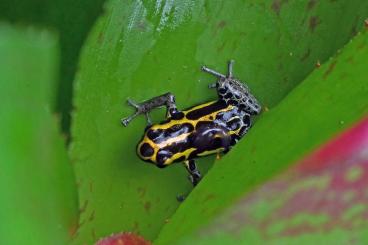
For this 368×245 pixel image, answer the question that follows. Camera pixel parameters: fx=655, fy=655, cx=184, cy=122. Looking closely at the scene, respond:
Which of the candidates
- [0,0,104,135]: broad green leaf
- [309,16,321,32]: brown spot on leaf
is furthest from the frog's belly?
[309,16,321,32]: brown spot on leaf

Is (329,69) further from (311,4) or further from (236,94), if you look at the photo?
(236,94)

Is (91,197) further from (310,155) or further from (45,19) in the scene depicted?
(310,155)

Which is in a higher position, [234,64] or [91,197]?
[234,64]

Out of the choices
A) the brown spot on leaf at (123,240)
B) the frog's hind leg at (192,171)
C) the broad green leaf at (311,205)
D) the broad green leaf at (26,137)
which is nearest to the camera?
the broad green leaf at (311,205)

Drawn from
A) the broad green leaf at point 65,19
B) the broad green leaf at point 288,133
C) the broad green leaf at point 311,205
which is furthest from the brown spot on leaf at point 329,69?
the broad green leaf at point 65,19

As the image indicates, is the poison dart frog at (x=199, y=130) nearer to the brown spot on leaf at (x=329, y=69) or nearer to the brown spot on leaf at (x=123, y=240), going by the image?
the brown spot on leaf at (x=123, y=240)

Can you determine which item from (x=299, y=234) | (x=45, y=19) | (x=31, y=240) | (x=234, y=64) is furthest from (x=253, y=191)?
(x=45, y=19)
